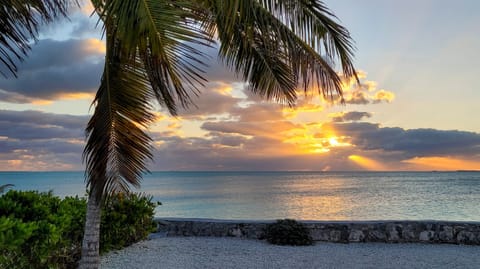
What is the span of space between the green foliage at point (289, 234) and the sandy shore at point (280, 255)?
0.22 meters

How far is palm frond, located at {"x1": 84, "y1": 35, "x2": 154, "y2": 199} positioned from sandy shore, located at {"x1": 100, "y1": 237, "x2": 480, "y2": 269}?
2.78 metres

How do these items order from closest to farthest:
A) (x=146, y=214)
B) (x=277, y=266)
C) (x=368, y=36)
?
(x=277, y=266) → (x=368, y=36) → (x=146, y=214)

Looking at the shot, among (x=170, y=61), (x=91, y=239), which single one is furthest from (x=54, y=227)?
(x=170, y=61)

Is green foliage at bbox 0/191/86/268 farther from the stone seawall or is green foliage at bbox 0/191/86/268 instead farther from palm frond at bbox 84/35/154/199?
the stone seawall

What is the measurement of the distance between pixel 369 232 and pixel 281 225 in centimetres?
188

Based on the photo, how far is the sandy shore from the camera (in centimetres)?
677

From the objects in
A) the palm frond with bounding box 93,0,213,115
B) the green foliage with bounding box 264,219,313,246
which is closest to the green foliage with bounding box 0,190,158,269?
the palm frond with bounding box 93,0,213,115

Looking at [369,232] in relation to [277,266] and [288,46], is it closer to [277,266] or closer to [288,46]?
[277,266]

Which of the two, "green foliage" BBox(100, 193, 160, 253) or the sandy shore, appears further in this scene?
"green foliage" BBox(100, 193, 160, 253)

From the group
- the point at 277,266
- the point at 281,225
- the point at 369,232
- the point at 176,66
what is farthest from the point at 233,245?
the point at 176,66

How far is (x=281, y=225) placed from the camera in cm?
862

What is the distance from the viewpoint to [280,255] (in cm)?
743

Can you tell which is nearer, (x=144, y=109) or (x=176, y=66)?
(x=176, y=66)

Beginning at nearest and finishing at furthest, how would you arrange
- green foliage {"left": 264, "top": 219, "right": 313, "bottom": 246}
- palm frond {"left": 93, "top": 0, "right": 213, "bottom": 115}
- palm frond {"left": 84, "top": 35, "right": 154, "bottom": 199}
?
1. palm frond {"left": 93, "top": 0, "right": 213, "bottom": 115}
2. palm frond {"left": 84, "top": 35, "right": 154, "bottom": 199}
3. green foliage {"left": 264, "top": 219, "right": 313, "bottom": 246}
